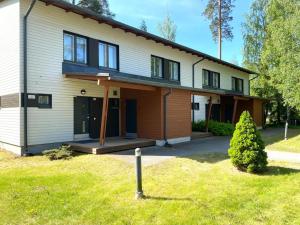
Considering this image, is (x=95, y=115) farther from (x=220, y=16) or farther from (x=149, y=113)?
(x=220, y=16)

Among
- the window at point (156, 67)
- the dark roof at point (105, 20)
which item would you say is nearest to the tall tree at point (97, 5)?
the dark roof at point (105, 20)

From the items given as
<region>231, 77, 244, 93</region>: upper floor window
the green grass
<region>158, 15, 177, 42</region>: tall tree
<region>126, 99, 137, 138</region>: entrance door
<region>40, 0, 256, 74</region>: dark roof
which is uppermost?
<region>158, 15, 177, 42</region>: tall tree

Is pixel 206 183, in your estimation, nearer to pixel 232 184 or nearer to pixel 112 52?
pixel 232 184

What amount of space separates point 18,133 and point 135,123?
19.1 ft

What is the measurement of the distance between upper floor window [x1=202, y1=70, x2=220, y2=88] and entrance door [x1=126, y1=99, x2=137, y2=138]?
8943 millimetres

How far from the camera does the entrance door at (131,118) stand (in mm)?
15023

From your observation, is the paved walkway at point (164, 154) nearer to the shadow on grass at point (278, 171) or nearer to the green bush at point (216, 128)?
the shadow on grass at point (278, 171)

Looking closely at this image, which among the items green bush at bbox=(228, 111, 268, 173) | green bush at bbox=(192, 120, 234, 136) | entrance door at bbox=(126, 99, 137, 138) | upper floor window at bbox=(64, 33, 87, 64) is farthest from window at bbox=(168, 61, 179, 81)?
green bush at bbox=(228, 111, 268, 173)

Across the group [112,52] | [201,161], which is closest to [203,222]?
[201,161]

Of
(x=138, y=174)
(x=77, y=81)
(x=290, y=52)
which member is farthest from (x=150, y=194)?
(x=290, y=52)

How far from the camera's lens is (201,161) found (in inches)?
386

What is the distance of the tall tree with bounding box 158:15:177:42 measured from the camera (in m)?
39.5

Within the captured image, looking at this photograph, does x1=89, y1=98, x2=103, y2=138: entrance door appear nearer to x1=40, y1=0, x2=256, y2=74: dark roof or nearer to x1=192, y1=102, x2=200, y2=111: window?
x1=40, y1=0, x2=256, y2=74: dark roof

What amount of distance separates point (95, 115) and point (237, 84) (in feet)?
59.0
